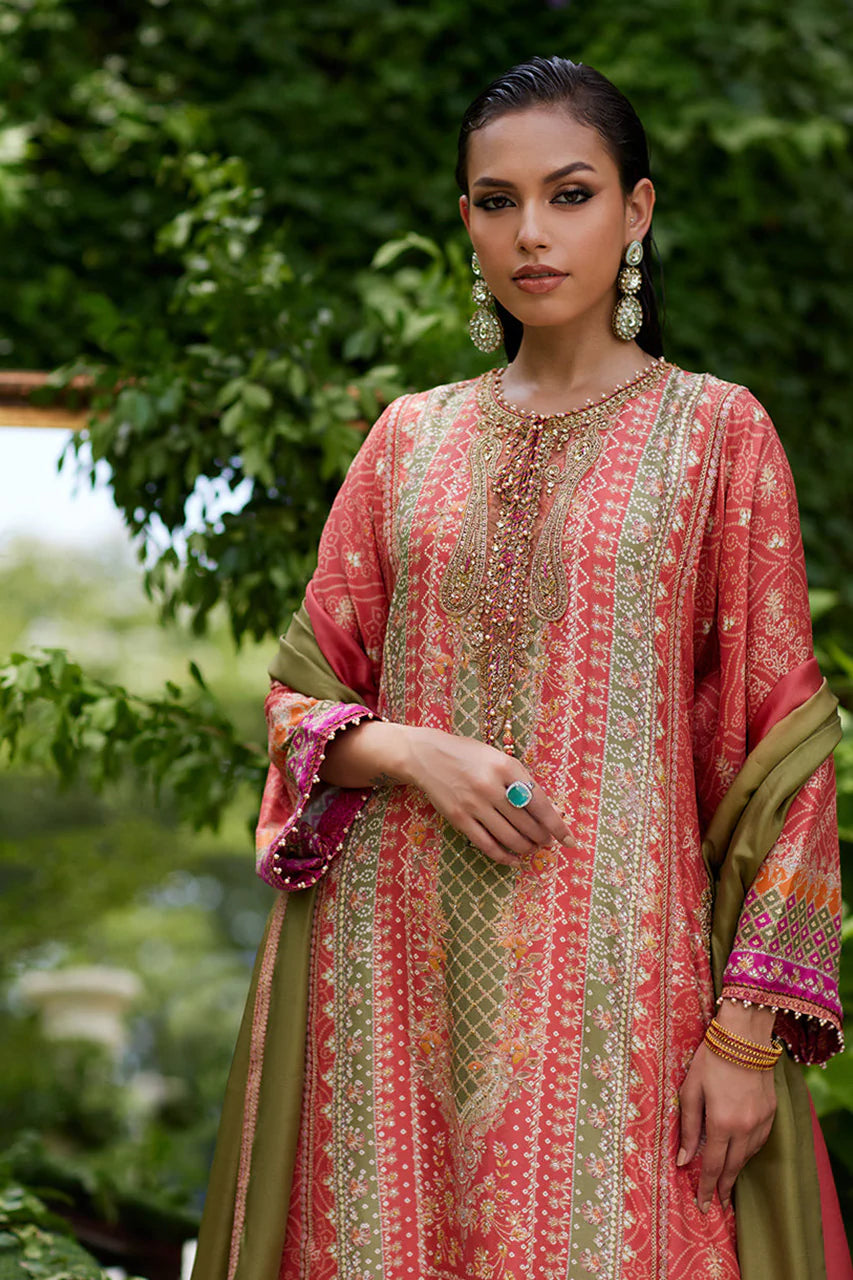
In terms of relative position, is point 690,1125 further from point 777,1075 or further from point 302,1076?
point 302,1076

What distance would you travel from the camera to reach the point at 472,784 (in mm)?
1533

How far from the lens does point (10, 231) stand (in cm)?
388

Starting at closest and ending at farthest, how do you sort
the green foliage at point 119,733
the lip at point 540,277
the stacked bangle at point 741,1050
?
1. the stacked bangle at point 741,1050
2. the lip at point 540,277
3. the green foliage at point 119,733

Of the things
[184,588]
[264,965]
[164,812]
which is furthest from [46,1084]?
[264,965]

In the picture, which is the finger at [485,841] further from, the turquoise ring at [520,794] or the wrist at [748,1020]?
the wrist at [748,1020]

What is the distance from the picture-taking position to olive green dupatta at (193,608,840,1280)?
1.53 metres

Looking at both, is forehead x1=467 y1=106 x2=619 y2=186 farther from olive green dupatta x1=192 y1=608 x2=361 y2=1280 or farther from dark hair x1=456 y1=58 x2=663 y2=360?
olive green dupatta x1=192 y1=608 x2=361 y2=1280

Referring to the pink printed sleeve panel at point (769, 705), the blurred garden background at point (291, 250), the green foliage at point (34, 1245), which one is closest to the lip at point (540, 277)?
the pink printed sleeve panel at point (769, 705)

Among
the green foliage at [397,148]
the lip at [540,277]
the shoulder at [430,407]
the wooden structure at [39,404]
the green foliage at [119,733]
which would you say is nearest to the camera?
the lip at [540,277]

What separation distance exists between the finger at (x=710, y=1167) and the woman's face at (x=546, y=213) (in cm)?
86

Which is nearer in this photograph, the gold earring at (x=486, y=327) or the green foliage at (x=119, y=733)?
the gold earring at (x=486, y=327)

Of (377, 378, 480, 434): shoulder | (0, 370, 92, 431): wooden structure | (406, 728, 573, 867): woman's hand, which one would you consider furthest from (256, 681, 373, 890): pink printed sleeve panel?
(0, 370, 92, 431): wooden structure

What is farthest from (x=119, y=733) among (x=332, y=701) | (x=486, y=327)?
(x=486, y=327)

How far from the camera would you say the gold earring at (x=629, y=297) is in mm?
1676
